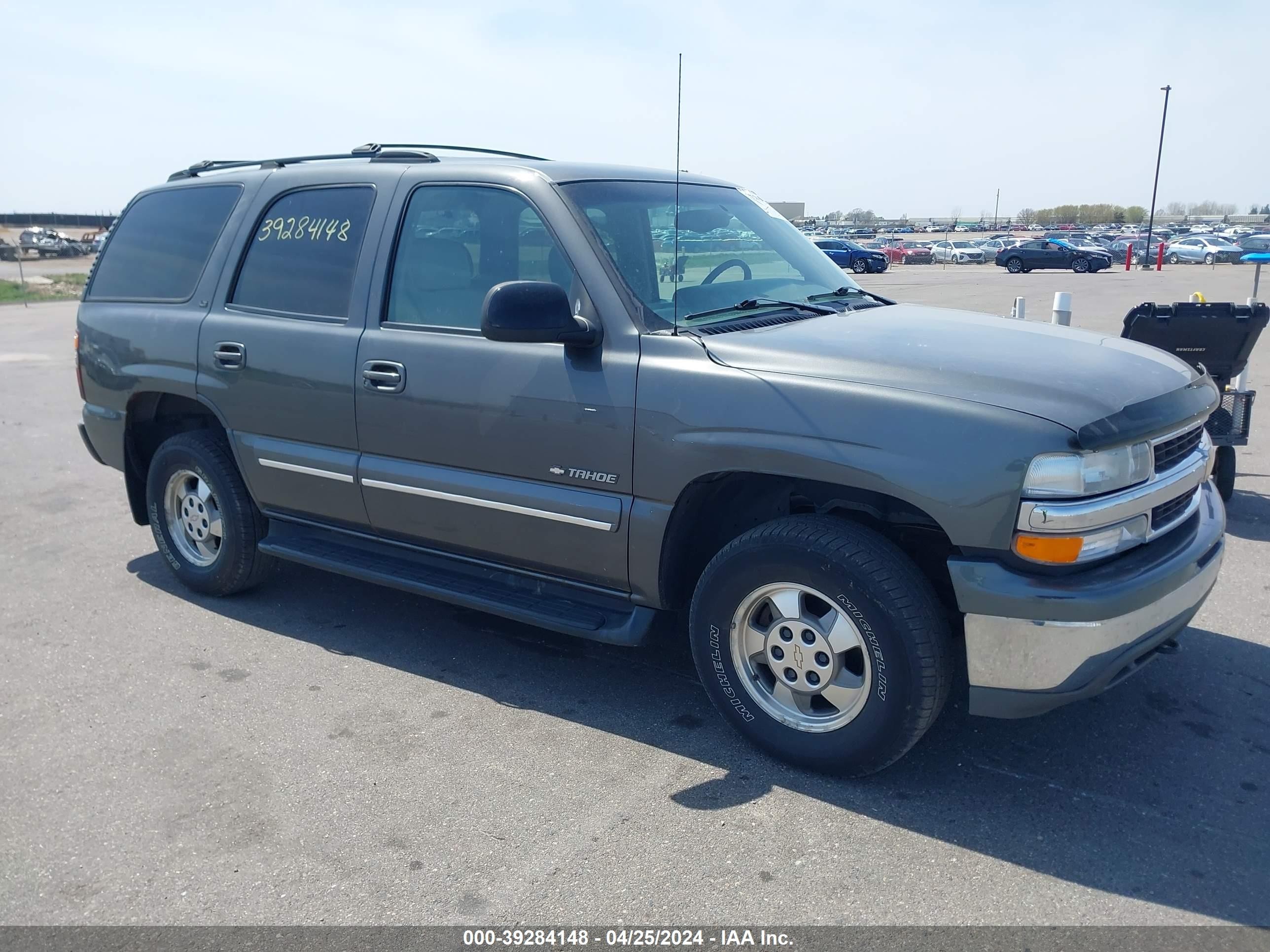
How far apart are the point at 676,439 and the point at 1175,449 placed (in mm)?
1603

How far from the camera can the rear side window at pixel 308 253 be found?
4395 millimetres

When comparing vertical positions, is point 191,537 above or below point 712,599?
below

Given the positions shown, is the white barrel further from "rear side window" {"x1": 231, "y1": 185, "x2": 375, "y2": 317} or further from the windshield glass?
"rear side window" {"x1": 231, "y1": 185, "x2": 375, "y2": 317}

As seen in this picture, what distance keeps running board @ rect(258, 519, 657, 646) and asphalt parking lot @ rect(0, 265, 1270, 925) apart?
374 mm

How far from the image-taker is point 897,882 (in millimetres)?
2887

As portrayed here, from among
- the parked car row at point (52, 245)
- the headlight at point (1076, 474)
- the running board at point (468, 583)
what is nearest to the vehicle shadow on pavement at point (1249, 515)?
the headlight at point (1076, 474)

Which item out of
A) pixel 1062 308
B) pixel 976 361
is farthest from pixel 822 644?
pixel 1062 308

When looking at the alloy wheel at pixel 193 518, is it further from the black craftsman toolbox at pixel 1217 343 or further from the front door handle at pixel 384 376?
the black craftsman toolbox at pixel 1217 343

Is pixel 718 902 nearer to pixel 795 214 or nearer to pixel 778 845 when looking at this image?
pixel 778 845

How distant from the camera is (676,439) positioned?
11.3ft

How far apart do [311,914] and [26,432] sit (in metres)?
8.28

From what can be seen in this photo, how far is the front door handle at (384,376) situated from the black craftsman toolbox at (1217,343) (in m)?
4.20

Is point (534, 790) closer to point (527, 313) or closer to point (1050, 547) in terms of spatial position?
point (527, 313)

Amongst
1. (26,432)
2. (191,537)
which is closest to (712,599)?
(191,537)
